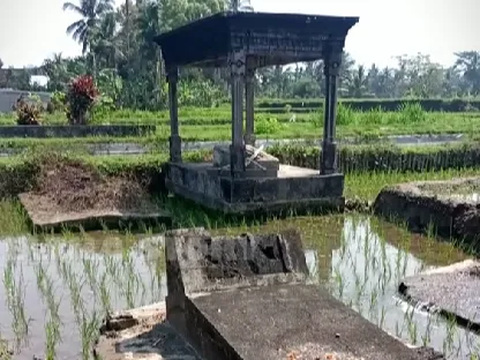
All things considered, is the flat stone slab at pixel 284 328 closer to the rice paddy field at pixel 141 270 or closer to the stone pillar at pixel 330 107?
the rice paddy field at pixel 141 270

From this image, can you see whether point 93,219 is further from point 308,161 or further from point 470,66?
point 470,66

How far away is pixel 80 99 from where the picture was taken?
64.5 feet

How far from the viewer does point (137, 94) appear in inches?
1145

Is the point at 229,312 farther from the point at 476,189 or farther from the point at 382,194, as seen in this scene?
the point at 476,189

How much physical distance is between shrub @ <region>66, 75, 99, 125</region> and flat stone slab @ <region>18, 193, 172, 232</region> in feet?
36.6

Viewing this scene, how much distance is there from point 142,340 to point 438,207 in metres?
5.23

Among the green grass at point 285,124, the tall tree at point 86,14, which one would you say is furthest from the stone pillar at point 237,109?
the tall tree at point 86,14

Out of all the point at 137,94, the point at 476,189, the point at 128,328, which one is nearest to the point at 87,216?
the point at 128,328

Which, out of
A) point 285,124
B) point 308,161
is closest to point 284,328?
point 308,161

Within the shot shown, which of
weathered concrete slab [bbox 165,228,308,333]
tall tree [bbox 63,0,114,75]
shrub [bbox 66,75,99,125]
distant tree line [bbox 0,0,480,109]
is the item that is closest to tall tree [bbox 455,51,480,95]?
distant tree line [bbox 0,0,480,109]

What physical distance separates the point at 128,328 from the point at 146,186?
656 cm

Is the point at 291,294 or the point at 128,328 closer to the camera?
the point at 291,294

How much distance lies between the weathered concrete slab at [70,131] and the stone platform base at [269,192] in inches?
359

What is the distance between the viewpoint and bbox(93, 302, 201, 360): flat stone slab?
411 centimetres
